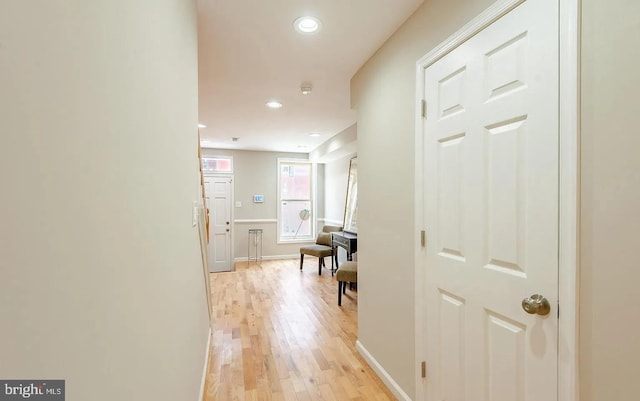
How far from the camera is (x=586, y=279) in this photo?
3.18 feet

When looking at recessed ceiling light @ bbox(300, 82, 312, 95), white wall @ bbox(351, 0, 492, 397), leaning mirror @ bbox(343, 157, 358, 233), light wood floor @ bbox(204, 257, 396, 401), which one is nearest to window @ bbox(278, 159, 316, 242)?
leaning mirror @ bbox(343, 157, 358, 233)

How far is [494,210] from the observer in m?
1.30

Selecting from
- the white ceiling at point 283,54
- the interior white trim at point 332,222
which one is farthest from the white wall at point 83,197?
the interior white trim at point 332,222

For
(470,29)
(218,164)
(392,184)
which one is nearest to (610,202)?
(470,29)

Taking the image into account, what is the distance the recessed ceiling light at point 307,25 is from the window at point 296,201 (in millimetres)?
4902

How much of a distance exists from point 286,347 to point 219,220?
3910 millimetres

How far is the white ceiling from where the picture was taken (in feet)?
5.93

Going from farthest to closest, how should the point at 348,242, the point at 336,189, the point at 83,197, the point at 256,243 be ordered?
the point at 256,243, the point at 336,189, the point at 348,242, the point at 83,197

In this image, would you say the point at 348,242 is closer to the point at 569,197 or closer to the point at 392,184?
the point at 392,184

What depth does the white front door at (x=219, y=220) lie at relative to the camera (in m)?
5.89

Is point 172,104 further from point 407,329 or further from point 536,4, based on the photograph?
point 407,329

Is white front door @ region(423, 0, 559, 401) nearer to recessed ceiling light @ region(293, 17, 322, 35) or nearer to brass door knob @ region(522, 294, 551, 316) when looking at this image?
brass door knob @ region(522, 294, 551, 316)

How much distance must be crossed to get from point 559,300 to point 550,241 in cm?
21

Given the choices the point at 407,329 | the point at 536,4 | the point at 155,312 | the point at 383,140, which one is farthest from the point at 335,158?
the point at 155,312
